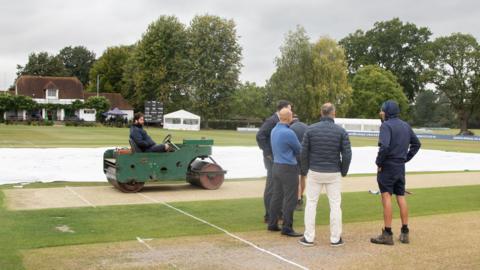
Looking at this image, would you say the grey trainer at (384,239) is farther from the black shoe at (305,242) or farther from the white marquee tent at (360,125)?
the white marquee tent at (360,125)

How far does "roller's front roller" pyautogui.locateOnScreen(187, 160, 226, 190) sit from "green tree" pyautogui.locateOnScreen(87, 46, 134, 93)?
79.6m

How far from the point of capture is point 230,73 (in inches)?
2822

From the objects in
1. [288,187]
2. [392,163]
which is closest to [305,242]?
[288,187]

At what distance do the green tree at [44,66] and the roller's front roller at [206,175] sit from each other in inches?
3711

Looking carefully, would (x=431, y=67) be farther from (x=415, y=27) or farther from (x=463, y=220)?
(x=463, y=220)

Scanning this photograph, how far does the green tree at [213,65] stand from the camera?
71375mm

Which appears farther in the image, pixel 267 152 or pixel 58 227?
pixel 267 152

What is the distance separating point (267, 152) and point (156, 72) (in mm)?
66001

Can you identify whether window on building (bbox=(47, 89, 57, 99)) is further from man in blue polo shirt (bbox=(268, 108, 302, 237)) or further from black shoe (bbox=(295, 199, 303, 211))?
man in blue polo shirt (bbox=(268, 108, 302, 237))

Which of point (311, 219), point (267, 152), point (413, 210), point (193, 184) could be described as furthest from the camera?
point (193, 184)

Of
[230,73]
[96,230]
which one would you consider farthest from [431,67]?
[96,230]

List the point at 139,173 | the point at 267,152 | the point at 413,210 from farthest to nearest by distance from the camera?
1. the point at 139,173
2. the point at 413,210
3. the point at 267,152

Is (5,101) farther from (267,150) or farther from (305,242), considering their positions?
(305,242)

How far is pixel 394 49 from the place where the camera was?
306ft
